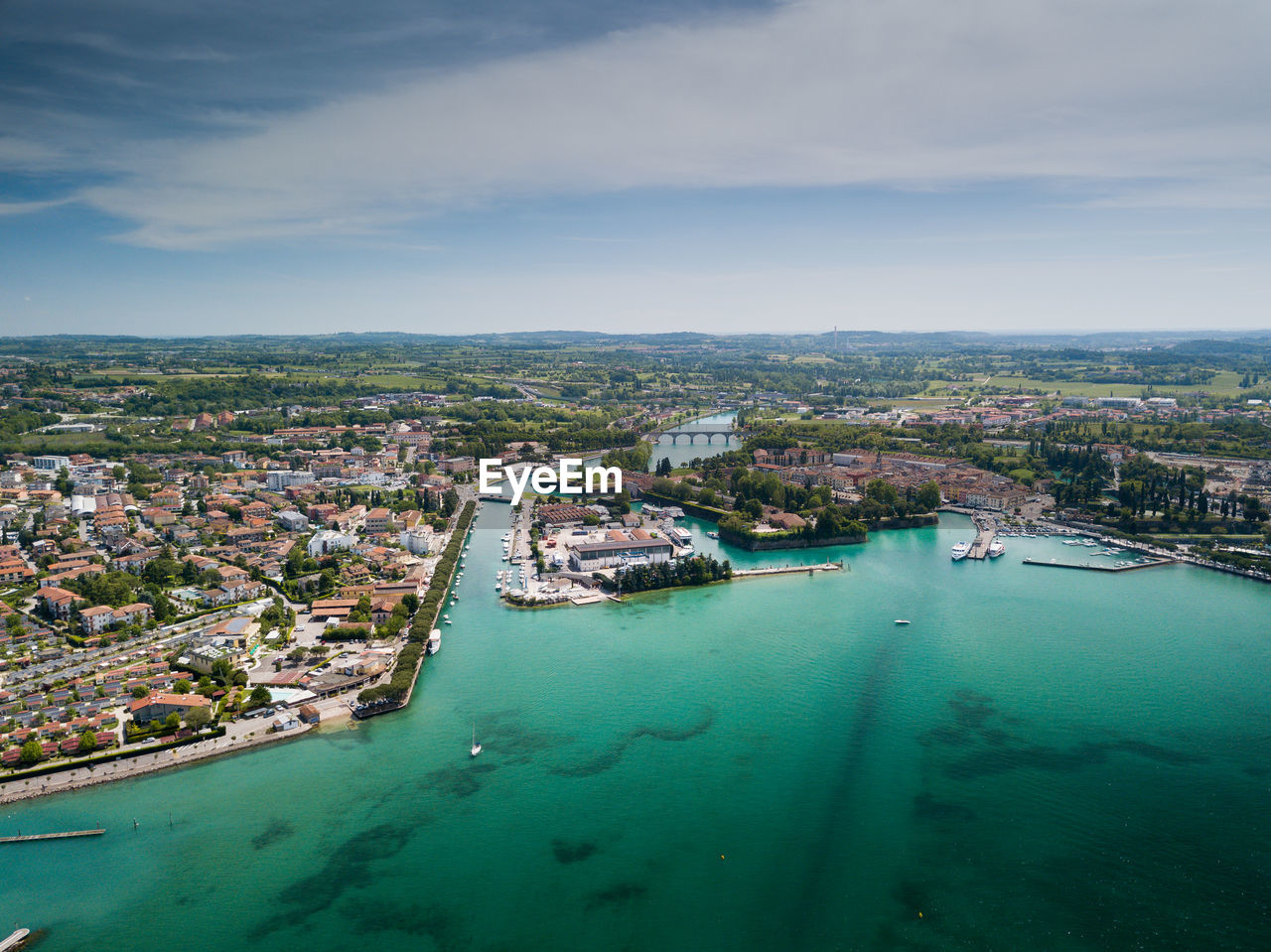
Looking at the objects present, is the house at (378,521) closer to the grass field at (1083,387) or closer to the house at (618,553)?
the house at (618,553)

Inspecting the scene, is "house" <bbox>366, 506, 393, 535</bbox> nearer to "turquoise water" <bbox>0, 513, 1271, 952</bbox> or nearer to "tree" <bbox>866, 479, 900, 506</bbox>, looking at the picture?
"turquoise water" <bbox>0, 513, 1271, 952</bbox>

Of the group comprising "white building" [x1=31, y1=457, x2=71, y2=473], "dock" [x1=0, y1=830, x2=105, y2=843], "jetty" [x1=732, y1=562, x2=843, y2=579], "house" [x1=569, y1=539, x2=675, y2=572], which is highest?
"white building" [x1=31, y1=457, x2=71, y2=473]

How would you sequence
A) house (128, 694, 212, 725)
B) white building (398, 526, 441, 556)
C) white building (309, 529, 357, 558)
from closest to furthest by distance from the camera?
house (128, 694, 212, 725)
white building (309, 529, 357, 558)
white building (398, 526, 441, 556)

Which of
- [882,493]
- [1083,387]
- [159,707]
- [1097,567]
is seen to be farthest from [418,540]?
[1083,387]

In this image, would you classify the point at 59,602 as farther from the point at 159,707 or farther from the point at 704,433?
the point at 704,433

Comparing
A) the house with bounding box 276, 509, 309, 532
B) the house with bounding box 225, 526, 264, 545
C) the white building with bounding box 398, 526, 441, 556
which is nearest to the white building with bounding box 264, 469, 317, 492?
the house with bounding box 276, 509, 309, 532

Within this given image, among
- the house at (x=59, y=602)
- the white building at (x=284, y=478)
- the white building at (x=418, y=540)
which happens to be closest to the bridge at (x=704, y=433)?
the white building at (x=284, y=478)
